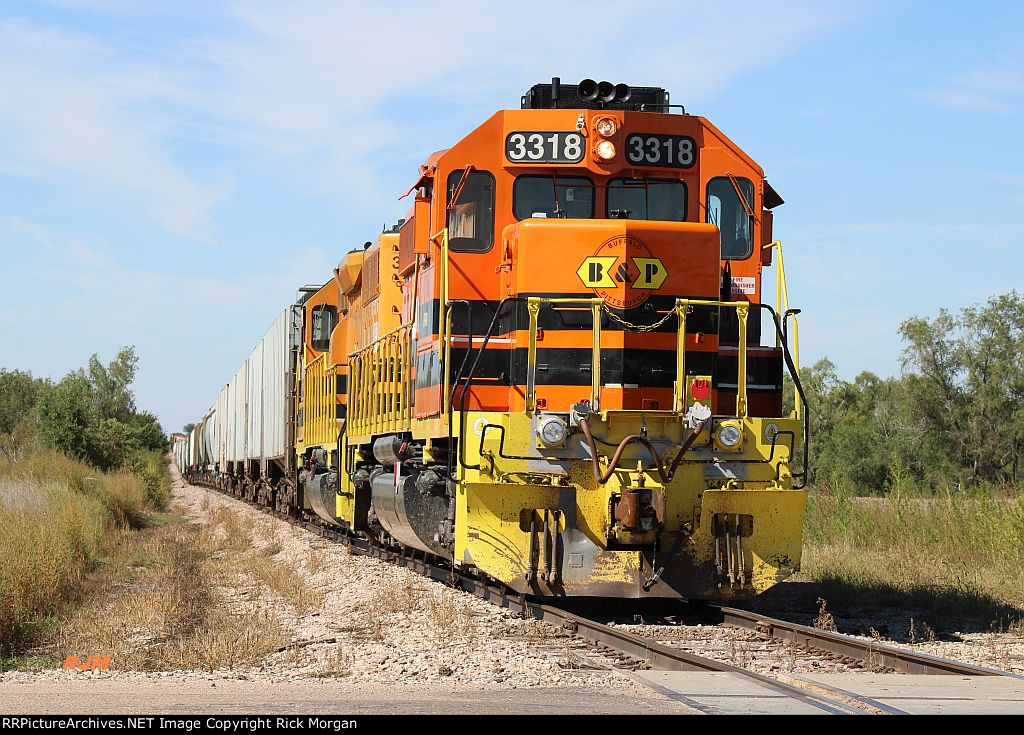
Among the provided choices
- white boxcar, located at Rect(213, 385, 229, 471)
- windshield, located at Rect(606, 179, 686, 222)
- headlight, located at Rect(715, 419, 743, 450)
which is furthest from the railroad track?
white boxcar, located at Rect(213, 385, 229, 471)

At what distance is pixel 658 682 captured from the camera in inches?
260

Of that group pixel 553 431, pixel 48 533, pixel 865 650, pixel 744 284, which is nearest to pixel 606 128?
pixel 744 284

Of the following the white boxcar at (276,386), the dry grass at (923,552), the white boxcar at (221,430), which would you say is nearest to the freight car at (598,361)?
the dry grass at (923,552)

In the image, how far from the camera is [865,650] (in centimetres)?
765

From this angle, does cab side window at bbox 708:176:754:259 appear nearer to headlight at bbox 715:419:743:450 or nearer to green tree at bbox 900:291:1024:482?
headlight at bbox 715:419:743:450

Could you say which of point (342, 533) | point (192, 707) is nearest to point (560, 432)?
point (192, 707)

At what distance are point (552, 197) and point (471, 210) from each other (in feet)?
2.26

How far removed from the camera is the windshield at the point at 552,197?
9.88m

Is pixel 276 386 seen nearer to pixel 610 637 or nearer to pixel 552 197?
pixel 552 197

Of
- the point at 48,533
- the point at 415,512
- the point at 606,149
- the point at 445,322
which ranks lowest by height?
the point at 48,533

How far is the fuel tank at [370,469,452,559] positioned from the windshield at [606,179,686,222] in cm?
302

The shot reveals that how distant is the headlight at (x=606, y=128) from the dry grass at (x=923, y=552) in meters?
4.81

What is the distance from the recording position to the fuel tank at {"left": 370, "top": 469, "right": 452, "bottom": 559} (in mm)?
10984
